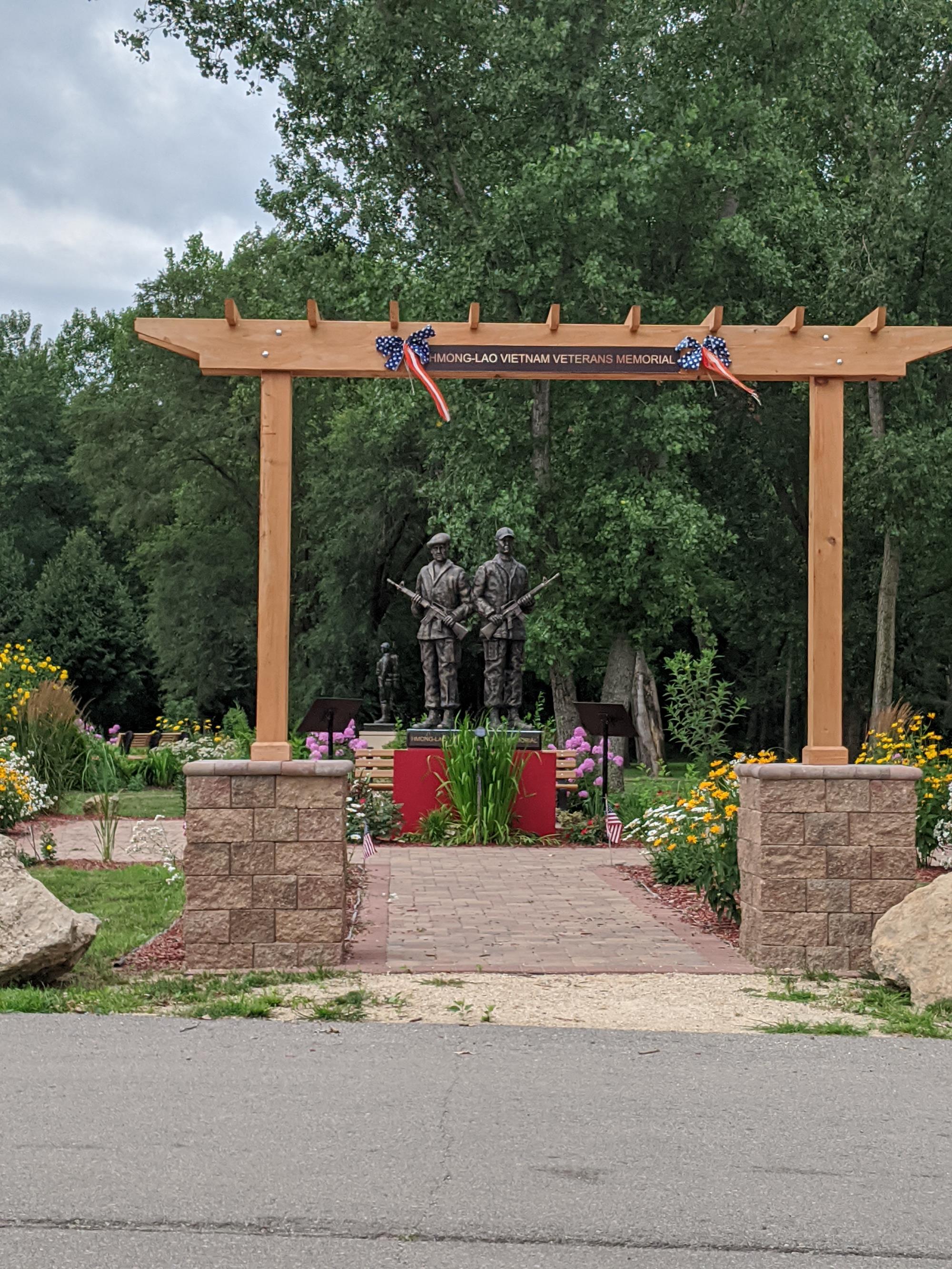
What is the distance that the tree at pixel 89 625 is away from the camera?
3416 centimetres

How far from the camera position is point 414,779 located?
46.5 ft

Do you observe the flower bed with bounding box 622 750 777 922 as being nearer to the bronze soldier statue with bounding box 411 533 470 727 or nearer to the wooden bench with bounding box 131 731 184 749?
the bronze soldier statue with bounding box 411 533 470 727

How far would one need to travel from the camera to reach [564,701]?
2483 cm

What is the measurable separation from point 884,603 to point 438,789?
13773 millimetres

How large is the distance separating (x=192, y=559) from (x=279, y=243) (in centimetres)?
852

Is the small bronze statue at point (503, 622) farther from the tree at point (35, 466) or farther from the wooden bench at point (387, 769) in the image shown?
the tree at point (35, 466)

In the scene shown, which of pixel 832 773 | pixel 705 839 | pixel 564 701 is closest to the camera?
pixel 832 773

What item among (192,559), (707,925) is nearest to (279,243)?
(192,559)

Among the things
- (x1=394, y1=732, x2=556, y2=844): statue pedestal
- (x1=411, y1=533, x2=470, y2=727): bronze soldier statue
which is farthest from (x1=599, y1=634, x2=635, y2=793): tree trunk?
(x1=394, y1=732, x2=556, y2=844): statue pedestal

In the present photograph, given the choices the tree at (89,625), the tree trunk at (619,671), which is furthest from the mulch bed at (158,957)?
the tree at (89,625)

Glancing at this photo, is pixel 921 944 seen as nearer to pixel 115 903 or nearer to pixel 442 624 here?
pixel 115 903

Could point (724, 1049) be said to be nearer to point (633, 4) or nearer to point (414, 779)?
point (414, 779)

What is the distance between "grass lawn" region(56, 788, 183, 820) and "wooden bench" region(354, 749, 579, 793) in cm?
209

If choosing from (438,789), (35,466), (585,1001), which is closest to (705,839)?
(585,1001)
